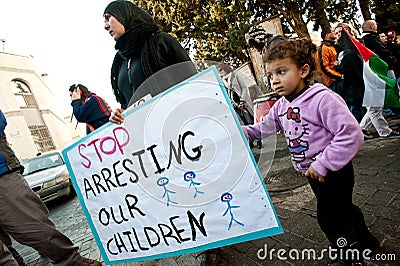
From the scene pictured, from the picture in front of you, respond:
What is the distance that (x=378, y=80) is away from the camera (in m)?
3.46

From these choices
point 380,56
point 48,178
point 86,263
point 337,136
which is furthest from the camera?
point 48,178

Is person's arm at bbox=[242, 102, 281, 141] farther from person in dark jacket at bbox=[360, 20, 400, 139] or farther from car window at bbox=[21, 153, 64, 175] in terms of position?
car window at bbox=[21, 153, 64, 175]

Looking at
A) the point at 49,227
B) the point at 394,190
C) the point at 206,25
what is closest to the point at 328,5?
the point at 206,25

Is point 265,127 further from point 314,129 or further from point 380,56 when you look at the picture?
point 380,56

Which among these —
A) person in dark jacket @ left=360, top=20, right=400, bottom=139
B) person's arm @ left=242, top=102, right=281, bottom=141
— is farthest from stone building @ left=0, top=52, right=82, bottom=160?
person in dark jacket @ left=360, top=20, right=400, bottom=139

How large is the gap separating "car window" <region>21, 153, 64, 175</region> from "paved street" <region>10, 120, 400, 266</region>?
4148mm

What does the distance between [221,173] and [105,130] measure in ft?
2.94

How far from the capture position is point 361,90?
379cm

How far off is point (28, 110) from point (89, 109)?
17.7 metres

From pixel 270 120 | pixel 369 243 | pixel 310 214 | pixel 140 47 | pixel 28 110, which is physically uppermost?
pixel 28 110

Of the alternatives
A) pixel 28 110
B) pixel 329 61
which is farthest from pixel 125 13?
pixel 28 110

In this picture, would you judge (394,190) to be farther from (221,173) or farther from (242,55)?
(242,55)

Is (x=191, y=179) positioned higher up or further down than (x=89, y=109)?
further down

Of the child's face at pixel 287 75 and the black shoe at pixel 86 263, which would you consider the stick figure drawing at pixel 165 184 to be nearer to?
the child's face at pixel 287 75
